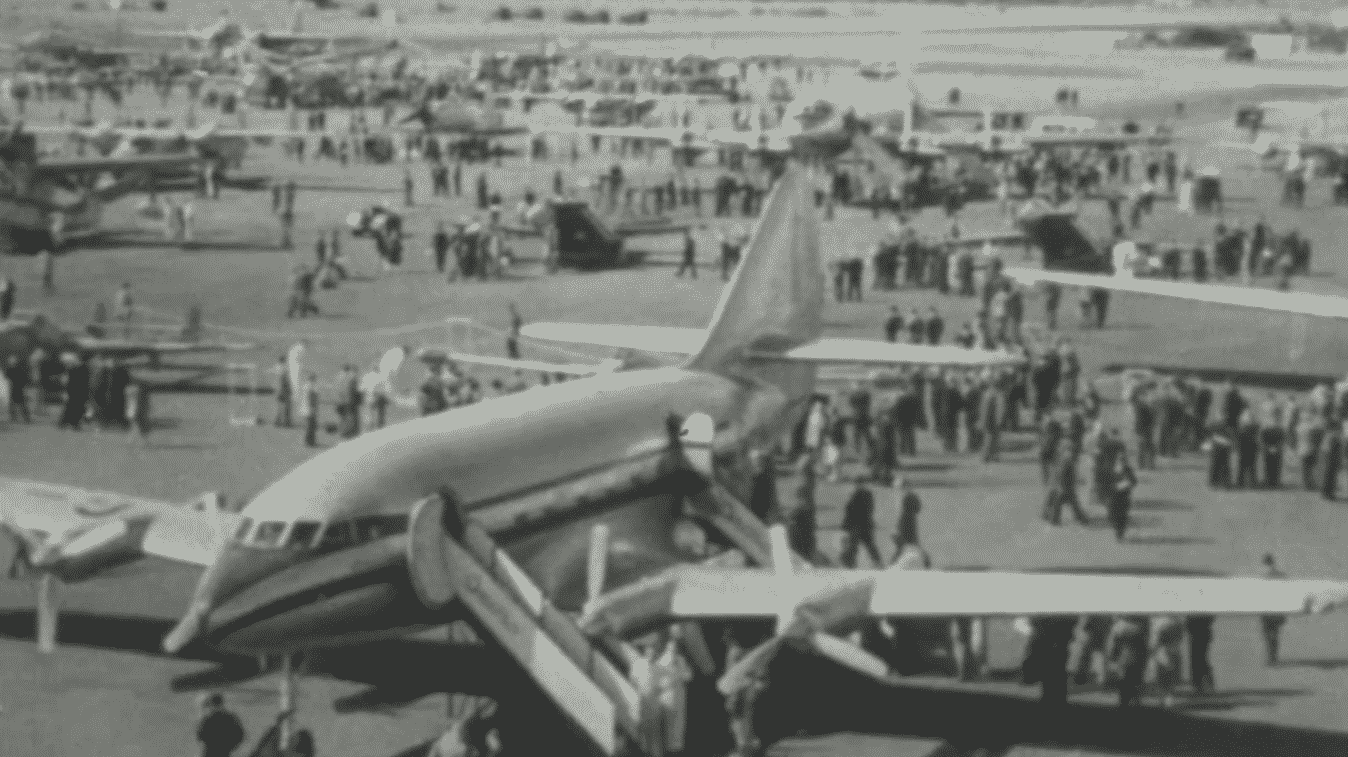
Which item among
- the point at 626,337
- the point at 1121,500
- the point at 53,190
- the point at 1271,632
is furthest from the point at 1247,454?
the point at 53,190

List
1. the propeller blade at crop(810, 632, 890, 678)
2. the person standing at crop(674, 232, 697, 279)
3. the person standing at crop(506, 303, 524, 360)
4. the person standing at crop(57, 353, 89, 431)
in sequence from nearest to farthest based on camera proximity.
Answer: the propeller blade at crop(810, 632, 890, 678), the person standing at crop(57, 353, 89, 431), the person standing at crop(506, 303, 524, 360), the person standing at crop(674, 232, 697, 279)

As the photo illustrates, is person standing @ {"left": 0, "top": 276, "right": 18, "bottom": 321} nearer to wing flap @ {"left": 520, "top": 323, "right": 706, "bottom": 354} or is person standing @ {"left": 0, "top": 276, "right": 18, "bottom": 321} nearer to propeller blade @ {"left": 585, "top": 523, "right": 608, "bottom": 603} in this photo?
wing flap @ {"left": 520, "top": 323, "right": 706, "bottom": 354}

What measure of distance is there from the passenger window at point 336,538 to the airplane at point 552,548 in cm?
3

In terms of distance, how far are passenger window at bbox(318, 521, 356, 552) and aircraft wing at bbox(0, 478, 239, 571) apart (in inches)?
105

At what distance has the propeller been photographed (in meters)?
24.5

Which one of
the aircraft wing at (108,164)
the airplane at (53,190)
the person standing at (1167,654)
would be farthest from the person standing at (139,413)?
the aircraft wing at (108,164)

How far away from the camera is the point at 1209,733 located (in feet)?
87.0

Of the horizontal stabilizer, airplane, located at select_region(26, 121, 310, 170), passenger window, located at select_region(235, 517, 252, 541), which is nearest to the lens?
passenger window, located at select_region(235, 517, 252, 541)

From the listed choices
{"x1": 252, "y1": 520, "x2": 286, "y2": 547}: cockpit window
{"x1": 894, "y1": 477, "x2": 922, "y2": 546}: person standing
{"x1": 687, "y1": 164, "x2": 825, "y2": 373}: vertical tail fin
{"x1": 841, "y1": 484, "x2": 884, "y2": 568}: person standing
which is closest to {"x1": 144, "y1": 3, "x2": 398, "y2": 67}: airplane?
{"x1": 687, "y1": 164, "x2": 825, "y2": 373}: vertical tail fin

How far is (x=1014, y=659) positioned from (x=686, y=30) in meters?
158

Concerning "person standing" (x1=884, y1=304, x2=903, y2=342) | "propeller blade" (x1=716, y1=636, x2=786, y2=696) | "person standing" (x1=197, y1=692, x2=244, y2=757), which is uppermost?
"propeller blade" (x1=716, y1=636, x2=786, y2=696)

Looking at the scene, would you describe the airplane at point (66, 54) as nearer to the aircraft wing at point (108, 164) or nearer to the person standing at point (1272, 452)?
the aircraft wing at point (108, 164)

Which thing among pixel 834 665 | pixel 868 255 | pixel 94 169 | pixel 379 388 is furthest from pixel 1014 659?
pixel 94 169

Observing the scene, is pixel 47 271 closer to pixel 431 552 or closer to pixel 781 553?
pixel 781 553
